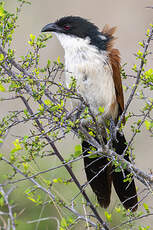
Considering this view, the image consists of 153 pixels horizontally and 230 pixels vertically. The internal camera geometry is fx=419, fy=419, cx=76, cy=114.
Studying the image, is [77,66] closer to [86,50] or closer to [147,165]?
[86,50]

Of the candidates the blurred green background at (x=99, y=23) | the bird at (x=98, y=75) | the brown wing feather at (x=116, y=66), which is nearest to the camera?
the bird at (x=98, y=75)

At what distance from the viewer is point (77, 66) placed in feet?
9.81

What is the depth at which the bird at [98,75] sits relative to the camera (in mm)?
3006

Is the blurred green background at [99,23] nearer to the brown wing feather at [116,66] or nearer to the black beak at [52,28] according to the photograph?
the brown wing feather at [116,66]

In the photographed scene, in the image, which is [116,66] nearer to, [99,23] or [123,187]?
[123,187]

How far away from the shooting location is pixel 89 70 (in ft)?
9.82

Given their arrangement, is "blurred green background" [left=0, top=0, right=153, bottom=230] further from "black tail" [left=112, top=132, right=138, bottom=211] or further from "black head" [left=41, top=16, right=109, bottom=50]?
"black head" [left=41, top=16, right=109, bottom=50]

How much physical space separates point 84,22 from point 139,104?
2772mm

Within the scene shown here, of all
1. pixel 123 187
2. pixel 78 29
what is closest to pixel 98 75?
pixel 78 29

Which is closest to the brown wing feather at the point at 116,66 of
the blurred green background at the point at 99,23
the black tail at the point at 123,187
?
the black tail at the point at 123,187

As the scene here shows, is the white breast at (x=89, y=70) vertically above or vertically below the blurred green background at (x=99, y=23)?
below

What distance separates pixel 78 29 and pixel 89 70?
424mm

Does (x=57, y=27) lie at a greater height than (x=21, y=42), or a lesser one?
lesser

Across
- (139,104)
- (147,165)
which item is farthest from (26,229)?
(139,104)
